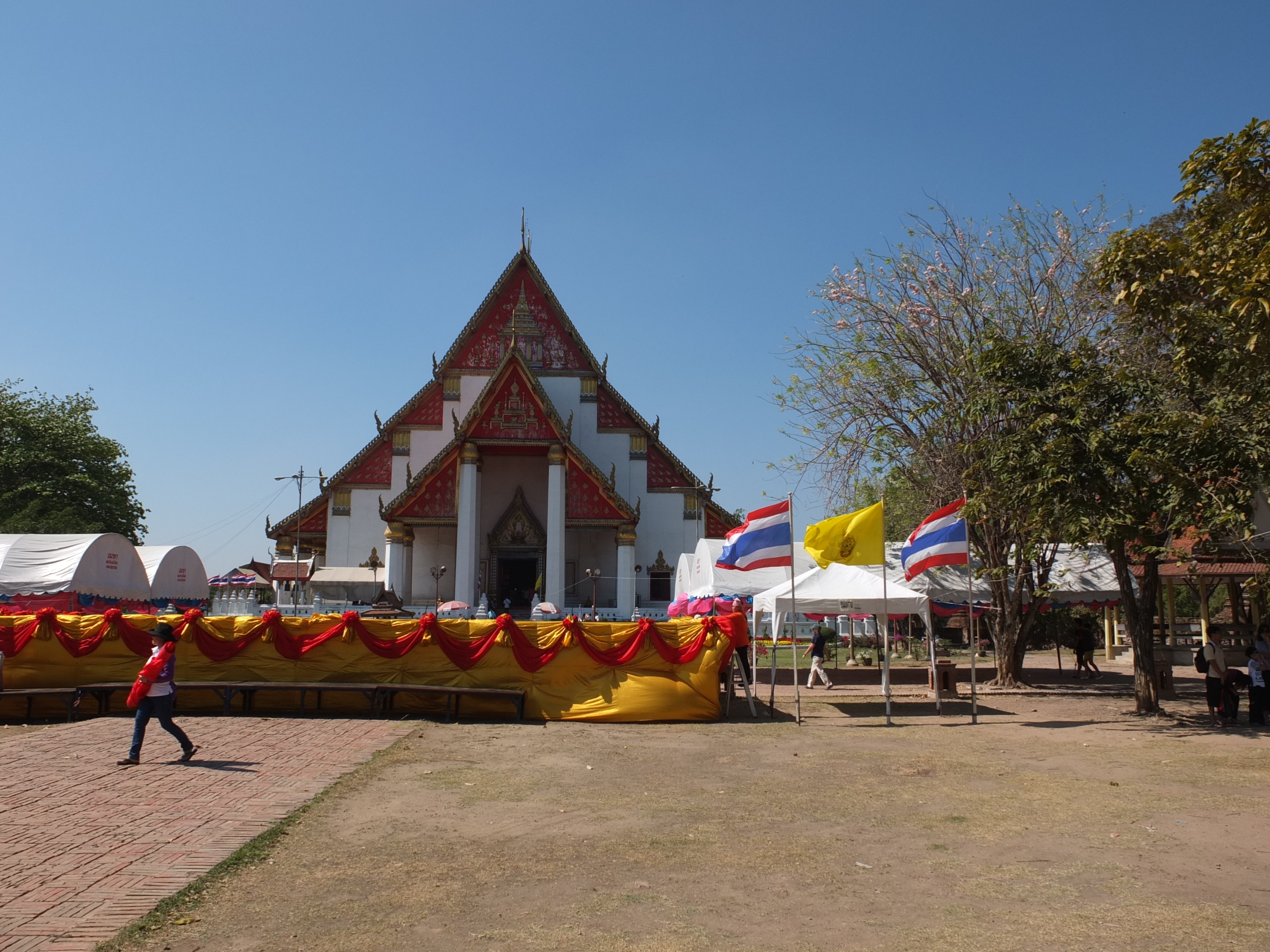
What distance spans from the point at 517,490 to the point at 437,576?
14.9 ft

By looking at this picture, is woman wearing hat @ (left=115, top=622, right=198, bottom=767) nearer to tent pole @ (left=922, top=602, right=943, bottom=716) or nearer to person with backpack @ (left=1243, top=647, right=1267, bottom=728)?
tent pole @ (left=922, top=602, right=943, bottom=716)

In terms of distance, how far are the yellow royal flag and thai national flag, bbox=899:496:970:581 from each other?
787mm

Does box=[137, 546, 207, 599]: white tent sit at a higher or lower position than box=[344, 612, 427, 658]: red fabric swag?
higher

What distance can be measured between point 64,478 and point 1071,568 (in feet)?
152

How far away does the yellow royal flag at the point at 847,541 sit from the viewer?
14680 millimetres

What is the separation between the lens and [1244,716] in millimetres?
15500

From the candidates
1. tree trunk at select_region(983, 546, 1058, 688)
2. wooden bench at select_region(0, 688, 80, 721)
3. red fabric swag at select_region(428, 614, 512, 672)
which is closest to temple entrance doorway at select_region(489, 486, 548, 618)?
tree trunk at select_region(983, 546, 1058, 688)

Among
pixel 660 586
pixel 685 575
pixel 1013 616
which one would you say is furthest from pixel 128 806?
pixel 660 586

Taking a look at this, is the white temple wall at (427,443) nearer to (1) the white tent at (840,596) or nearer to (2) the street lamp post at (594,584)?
(2) the street lamp post at (594,584)

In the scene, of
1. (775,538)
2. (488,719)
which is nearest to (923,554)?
(775,538)

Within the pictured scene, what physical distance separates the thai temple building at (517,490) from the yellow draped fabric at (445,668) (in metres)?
18.6

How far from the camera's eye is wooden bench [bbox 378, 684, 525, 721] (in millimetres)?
14344

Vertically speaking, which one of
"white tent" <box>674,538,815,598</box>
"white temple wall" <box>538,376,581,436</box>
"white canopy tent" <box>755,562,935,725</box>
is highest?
"white temple wall" <box>538,376,581,436</box>

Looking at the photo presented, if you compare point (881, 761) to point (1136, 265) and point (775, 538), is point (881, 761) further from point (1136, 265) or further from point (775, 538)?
point (1136, 265)
